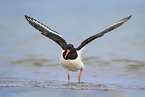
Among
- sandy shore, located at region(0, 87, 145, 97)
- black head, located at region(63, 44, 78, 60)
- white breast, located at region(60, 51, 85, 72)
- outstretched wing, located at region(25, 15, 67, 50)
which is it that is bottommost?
sandy shore, located at region(0, 87, 145, 97)

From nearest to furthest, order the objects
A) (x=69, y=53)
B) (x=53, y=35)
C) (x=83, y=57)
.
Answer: (x=69, y=53) → (x=53, y=35) → (x=83, y=57)

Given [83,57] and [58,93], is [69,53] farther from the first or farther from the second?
[83,57]

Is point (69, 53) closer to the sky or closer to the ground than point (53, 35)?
closer to the ground

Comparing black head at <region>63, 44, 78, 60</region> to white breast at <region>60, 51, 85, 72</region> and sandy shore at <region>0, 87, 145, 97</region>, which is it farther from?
sandy shore at <region>0, 87, 145, 97</region>

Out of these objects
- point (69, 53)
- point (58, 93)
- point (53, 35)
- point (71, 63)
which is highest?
point (53, 35)

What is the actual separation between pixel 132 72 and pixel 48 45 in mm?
6815

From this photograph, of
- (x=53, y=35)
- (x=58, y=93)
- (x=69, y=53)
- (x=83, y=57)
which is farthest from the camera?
(x=83, y=57)

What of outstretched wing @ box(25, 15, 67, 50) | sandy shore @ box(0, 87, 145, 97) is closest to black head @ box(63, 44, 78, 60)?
outstretched wing @ box(25, 15, 67, 50)

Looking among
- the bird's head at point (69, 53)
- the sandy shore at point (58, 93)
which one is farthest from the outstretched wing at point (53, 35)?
the sandy shore at point (58, 93)

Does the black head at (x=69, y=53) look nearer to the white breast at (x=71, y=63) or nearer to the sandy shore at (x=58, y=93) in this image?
the white breast at (x=71, y=63)

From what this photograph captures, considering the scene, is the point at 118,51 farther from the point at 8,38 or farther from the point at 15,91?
the point at 15,91

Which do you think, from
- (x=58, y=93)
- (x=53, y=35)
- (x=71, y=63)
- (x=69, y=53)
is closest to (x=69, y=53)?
(x=69, y=53)

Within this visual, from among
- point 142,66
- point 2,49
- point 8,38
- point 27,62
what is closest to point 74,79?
point 142,66

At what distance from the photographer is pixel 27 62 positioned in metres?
14.0
